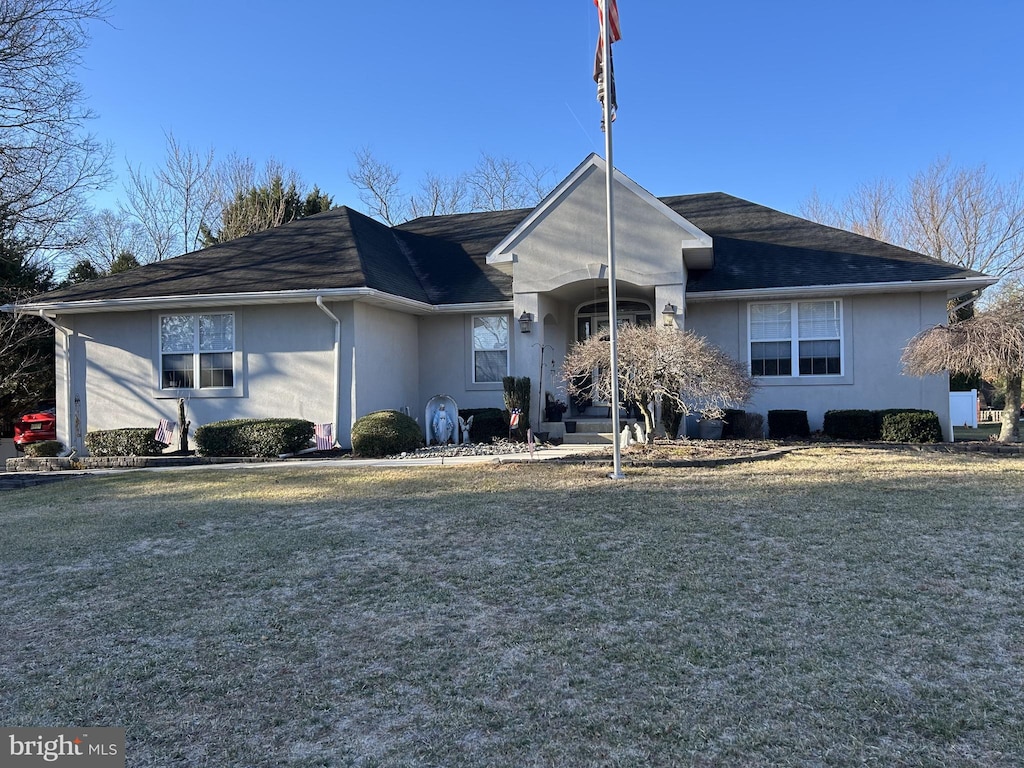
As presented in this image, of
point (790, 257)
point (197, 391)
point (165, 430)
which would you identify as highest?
point (790, 257)

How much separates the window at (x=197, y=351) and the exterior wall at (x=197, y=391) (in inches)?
8.2

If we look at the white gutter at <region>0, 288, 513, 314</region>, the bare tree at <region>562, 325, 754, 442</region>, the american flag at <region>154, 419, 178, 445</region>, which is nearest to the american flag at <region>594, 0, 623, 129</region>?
the bare tree at <region>562, 325, 754, 442</region>

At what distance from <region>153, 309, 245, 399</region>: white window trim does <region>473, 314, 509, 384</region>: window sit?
Answer: 541cm

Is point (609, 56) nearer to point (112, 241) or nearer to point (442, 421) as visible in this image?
point (442, 421)

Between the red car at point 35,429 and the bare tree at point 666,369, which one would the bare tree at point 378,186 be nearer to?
the red car at point 35,429

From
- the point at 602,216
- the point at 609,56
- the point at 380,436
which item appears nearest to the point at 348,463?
the point at 380,436

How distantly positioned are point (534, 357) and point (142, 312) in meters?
9.08

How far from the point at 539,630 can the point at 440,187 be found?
124ft

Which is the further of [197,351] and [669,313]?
[197,351]

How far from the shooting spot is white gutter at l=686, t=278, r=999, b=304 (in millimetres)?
13748

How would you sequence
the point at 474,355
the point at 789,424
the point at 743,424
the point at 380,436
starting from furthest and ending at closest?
the point at 474,355 → the point at 789,424 → the point at 743,424 → the point at 380,436

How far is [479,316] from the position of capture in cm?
1661

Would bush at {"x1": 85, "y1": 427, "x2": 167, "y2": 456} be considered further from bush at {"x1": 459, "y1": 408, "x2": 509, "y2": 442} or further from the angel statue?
bush at {"x1": 459, "y1": 408, "x2": 509, "y2": 442}

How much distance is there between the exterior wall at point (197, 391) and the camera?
1464 centimetres
